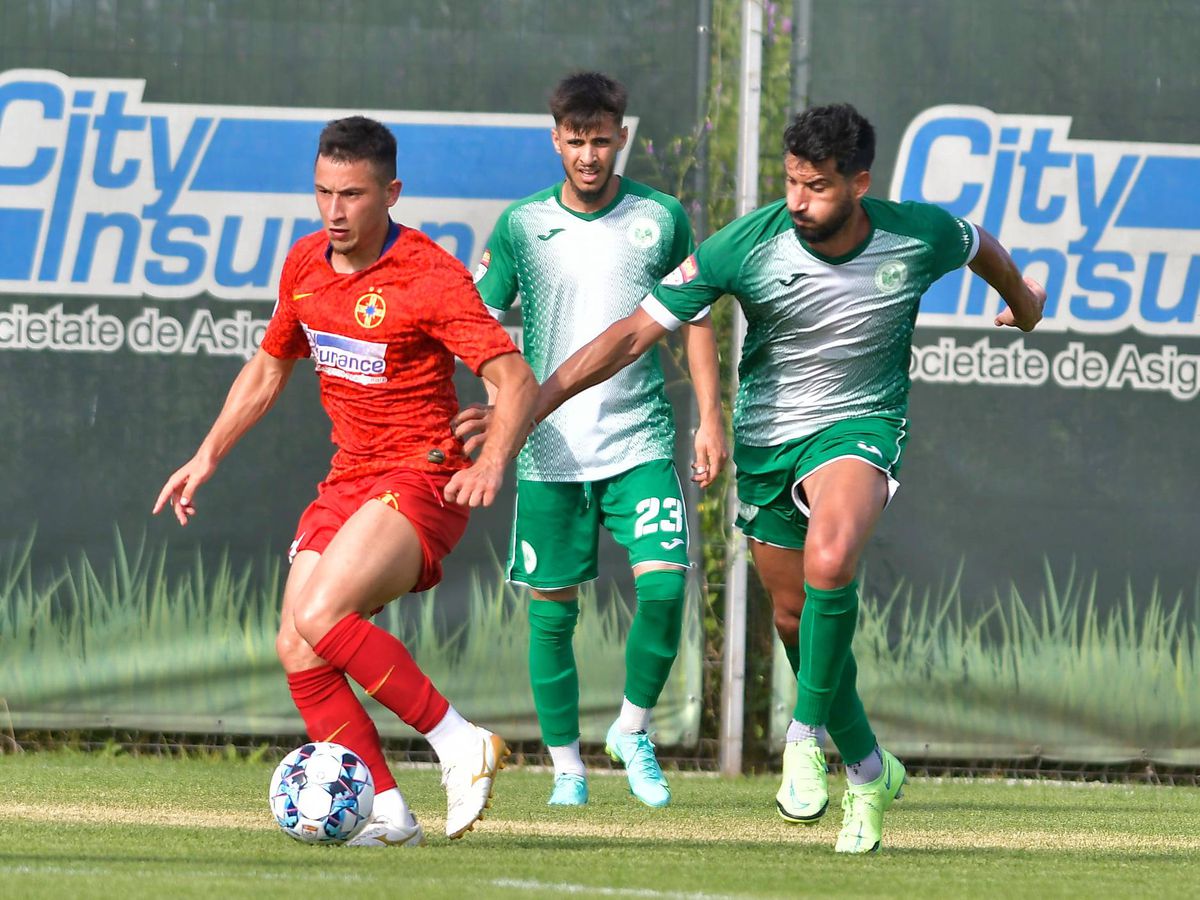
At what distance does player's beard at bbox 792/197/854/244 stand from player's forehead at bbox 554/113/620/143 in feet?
3.65

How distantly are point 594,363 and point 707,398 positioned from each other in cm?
118

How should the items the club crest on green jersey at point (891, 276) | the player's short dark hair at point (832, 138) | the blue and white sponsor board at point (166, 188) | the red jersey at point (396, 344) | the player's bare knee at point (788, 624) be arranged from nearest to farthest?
the player's short dark hair at point (832, 138) → the red jersey at point (396, 344) → the club crest on green jersey at point (891, 276) → the player's bare knee at point (788, 624) → the blue and white sponsor board at point (166, 188)

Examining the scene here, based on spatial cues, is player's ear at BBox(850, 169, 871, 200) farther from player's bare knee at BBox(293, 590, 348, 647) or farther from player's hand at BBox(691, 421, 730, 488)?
player's bare knee at BBox(293, 590, 348, 647)

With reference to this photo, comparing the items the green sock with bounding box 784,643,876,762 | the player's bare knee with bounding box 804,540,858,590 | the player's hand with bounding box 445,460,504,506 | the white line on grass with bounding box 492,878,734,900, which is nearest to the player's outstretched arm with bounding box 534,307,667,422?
the player's hand with bounding box 445,460,504,506

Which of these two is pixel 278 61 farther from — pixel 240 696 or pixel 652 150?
pixel 240 696

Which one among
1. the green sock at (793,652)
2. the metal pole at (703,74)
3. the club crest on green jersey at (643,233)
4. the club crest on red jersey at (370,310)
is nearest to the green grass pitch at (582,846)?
the green sock at (793,652)

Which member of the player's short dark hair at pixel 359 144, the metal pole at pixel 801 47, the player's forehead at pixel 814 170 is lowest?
the player's forehead at pixel 814 170

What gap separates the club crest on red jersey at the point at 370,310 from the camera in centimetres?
495

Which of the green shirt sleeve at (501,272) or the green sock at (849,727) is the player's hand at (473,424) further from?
the green shirt sleeve at (501,272)

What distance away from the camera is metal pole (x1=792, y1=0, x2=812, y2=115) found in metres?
7.42

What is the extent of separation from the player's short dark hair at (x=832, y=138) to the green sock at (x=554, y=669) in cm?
194

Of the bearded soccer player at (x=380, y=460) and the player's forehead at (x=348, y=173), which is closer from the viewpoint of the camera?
the bearded soccer player at (x=380, y=460)

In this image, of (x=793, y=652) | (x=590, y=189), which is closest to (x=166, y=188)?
(x=590, y=189)

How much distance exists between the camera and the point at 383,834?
466cm
